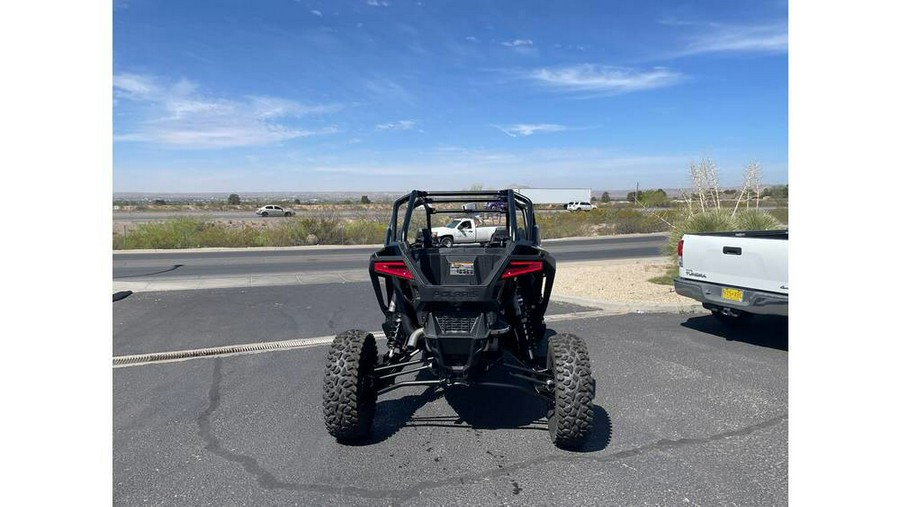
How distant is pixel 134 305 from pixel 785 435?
1027 cm

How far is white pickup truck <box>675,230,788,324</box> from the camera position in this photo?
6875mm

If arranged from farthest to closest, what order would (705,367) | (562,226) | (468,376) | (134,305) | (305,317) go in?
(562,226) < (134,305) < (305,317) < (705,367) < (468,376)

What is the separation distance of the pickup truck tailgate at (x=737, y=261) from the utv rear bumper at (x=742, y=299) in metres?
0.07

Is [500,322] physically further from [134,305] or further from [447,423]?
[134,305]

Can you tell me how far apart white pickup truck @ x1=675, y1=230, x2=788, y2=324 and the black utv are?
360cm

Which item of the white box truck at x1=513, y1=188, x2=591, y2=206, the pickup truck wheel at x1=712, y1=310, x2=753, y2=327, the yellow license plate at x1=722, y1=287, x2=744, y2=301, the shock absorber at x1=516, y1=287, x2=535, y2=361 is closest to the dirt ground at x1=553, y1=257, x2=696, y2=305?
the pickup truck wheel at x1=712, y1=310, x2=753, y2=327

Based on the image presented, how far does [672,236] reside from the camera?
14.7 m

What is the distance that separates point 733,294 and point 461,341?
4698mm

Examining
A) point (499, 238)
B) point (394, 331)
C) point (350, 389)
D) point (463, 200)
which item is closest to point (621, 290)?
point (463, 200)

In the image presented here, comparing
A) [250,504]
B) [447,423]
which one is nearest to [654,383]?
[447,423]

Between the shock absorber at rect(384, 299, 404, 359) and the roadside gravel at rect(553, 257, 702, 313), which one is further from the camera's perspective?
the roadside gravel at rect(553, 257, 702, 313)

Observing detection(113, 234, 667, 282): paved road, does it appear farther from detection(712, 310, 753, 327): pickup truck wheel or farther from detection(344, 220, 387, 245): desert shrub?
detection(712, 310, 753, 327): pickup truck wheel

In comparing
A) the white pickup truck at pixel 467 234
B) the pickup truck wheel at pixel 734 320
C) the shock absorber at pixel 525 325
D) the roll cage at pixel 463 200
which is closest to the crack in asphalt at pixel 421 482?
the shock absorber at pixel 525 325

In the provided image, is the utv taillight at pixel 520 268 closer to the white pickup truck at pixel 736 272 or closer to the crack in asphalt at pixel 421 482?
the crack in asphalt at pixel 421 482
